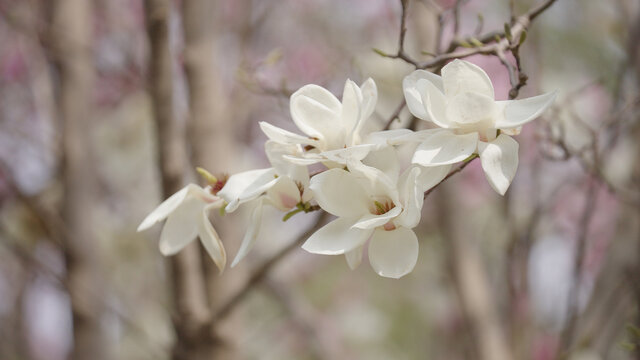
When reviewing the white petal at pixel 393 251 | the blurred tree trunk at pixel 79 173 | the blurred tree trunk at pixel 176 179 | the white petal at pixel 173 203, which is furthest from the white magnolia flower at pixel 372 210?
the blurred tree trunk at pixel 79 173

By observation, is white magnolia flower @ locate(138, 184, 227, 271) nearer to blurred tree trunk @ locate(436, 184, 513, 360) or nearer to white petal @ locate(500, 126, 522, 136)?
white petal @ locate(500, 126, 522, 136)

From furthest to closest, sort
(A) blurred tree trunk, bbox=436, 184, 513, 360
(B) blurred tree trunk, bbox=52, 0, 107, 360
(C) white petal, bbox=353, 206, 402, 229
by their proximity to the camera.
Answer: (A) blurred tree trunk, bbox=436, 184, 513, 360 < (B) blurred tree trunk, bbox=52, 0, 107, 360 < (C) white petal, bbox=353, 206, 402, 229

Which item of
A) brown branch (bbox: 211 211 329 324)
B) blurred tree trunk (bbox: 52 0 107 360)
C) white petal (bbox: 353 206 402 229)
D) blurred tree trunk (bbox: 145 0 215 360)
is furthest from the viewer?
blurred tree trunk (bbox: 52 0 107 360)

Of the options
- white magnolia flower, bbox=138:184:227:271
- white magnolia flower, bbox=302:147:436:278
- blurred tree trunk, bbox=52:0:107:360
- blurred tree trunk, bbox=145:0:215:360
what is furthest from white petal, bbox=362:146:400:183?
blurred tree trunk, bbox=52:0:107:360

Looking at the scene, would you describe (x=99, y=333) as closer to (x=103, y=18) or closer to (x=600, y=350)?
(x=600, y=350)

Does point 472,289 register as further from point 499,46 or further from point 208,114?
point 499,46

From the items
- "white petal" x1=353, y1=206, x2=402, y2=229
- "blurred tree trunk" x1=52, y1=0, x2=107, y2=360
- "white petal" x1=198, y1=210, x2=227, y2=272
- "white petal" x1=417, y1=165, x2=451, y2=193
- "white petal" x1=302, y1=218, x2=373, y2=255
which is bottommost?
"blurred tree trunk" x1=52, y1=0, x2=107, y2=360
